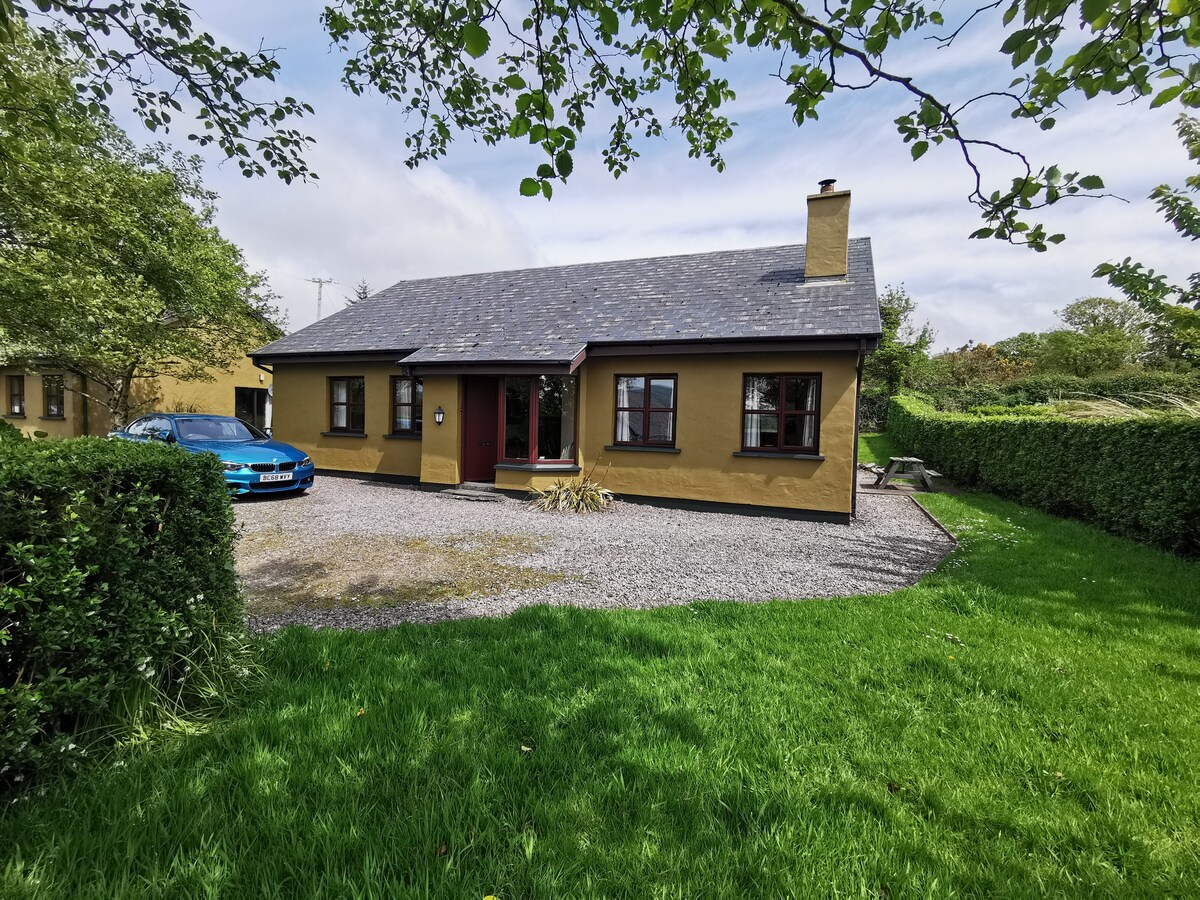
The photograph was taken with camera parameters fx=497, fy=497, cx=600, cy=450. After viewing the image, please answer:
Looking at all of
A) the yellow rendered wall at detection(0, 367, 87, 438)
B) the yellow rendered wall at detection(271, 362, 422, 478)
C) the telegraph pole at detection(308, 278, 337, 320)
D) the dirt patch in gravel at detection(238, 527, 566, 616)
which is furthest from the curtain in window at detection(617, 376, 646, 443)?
the telegraph pole at detection(308, 278, 337, 320)

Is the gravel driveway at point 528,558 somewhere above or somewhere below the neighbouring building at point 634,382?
below

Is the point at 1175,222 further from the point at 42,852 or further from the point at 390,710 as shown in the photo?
the point at 42,852

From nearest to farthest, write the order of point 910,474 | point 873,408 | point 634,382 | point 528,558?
point 528,558, point 634,382, point 910,474, point 873,408

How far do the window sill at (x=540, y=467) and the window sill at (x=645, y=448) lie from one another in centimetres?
92

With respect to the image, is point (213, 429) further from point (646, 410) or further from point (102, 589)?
point (102, 589)

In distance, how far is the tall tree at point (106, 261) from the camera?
846cm

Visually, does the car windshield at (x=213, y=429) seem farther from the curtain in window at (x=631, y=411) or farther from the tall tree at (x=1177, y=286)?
the tall tree at (x=1177, y=286)

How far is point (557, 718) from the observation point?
2.81 m

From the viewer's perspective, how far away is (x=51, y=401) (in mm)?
19641

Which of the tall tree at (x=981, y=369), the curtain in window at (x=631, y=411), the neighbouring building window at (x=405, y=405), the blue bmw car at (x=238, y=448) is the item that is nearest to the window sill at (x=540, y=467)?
the curtain in window at (x=631, y=411)

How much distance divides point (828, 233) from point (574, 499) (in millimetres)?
7901

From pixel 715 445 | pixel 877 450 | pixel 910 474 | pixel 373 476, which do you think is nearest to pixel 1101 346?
pixel 877 450

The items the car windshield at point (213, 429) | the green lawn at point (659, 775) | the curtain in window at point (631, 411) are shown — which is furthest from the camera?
the curtain in window at point (631, 411)

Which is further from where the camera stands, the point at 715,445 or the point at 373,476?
the point at 373,476
